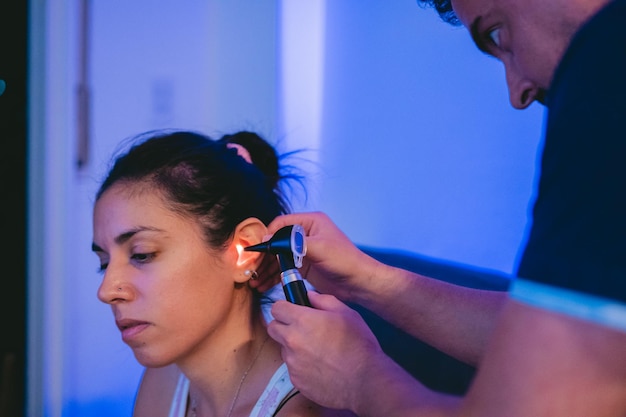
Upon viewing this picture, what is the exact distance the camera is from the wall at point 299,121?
1409 mm

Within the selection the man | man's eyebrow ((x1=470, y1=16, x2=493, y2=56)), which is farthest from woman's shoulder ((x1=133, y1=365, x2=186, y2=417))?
man's eyebrow ((x1=470, y1=16, x2=493, y2=56))

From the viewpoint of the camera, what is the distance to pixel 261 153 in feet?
4.10

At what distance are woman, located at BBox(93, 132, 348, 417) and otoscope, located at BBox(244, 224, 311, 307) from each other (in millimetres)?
196

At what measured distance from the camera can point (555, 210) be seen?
1.85 feet

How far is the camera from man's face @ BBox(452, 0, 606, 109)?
660 millimetres

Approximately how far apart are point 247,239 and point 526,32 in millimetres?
607

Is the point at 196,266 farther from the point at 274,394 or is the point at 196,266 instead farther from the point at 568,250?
the point at 568,250

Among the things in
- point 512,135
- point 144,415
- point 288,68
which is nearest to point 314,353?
point 144,415

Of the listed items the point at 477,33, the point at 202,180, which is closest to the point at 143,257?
the point at 202,180

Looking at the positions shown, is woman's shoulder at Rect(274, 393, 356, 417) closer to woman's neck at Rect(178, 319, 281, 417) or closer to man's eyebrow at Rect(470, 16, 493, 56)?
woman's neck at Rect(178, 319, 281, 417)

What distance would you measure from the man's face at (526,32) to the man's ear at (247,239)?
51 centimetres

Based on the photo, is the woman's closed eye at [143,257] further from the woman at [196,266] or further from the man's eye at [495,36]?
the man's eye at [495,36]
